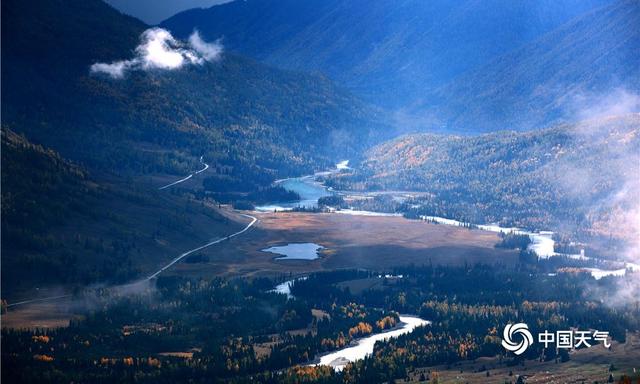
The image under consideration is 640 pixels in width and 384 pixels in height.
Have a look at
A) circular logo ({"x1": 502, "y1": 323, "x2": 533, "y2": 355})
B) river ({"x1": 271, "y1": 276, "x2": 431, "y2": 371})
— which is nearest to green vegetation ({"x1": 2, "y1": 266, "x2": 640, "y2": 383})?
circular logo ({"x1": 502, "y1": 323, "x2": 533, "y2": 355})

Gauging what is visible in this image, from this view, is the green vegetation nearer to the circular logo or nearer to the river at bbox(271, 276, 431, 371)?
the circular logo

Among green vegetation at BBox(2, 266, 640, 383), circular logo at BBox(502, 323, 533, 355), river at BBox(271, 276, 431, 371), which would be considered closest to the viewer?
green vegetation at BBox(2, 266, 640, 383)

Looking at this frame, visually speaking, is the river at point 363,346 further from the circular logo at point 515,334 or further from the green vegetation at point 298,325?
the circular logo at point 515,334

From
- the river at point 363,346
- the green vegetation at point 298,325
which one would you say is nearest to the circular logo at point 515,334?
the green vegetation at point 298,325

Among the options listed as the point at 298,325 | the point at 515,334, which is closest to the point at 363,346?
the point at 298,325

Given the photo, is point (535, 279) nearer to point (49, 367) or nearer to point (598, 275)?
point (598, 275)

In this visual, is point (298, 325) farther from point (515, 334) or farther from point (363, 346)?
point (515, 334)

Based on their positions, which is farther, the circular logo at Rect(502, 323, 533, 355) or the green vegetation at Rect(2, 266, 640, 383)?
the circular logo at Rect(502, 323, 533, 355)

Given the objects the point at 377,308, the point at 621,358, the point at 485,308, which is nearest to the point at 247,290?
the point at 377,308
